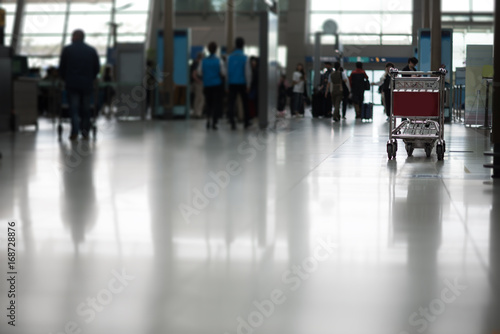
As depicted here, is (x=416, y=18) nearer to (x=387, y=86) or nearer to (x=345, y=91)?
(x=387, y=86)

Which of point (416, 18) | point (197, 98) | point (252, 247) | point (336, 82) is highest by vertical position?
point (416, 18)

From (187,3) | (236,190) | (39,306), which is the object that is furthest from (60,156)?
(187,3)

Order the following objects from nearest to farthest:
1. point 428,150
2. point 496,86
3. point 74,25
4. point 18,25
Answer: point 496,86 → point 428,150 → point 74,25 → point 18,25

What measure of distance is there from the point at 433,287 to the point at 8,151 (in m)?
7.96

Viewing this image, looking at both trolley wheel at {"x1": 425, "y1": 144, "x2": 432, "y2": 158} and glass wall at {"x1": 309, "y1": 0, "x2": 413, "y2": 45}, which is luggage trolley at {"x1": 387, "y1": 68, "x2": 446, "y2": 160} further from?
glass wall at {"x1": 309, "y1": 0, "x2": 413, "y2": 45}

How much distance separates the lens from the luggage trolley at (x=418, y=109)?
29.0 ft

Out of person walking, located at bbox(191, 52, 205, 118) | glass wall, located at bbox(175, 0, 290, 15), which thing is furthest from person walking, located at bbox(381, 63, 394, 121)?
glass wall, located at bbox(175, 0, 290, 15)

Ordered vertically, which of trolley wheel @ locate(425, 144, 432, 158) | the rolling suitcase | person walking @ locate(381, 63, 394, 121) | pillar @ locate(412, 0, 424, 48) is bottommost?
trolley wheel @ locate(425, 144, 432, 158)

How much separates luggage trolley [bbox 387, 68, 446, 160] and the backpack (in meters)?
3.25

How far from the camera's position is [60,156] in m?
9.34

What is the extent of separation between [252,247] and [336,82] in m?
9.12

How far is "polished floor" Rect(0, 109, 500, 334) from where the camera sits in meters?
2.74

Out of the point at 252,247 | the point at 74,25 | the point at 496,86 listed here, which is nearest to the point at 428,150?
the point at 496,86

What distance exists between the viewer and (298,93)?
71.8 ft
